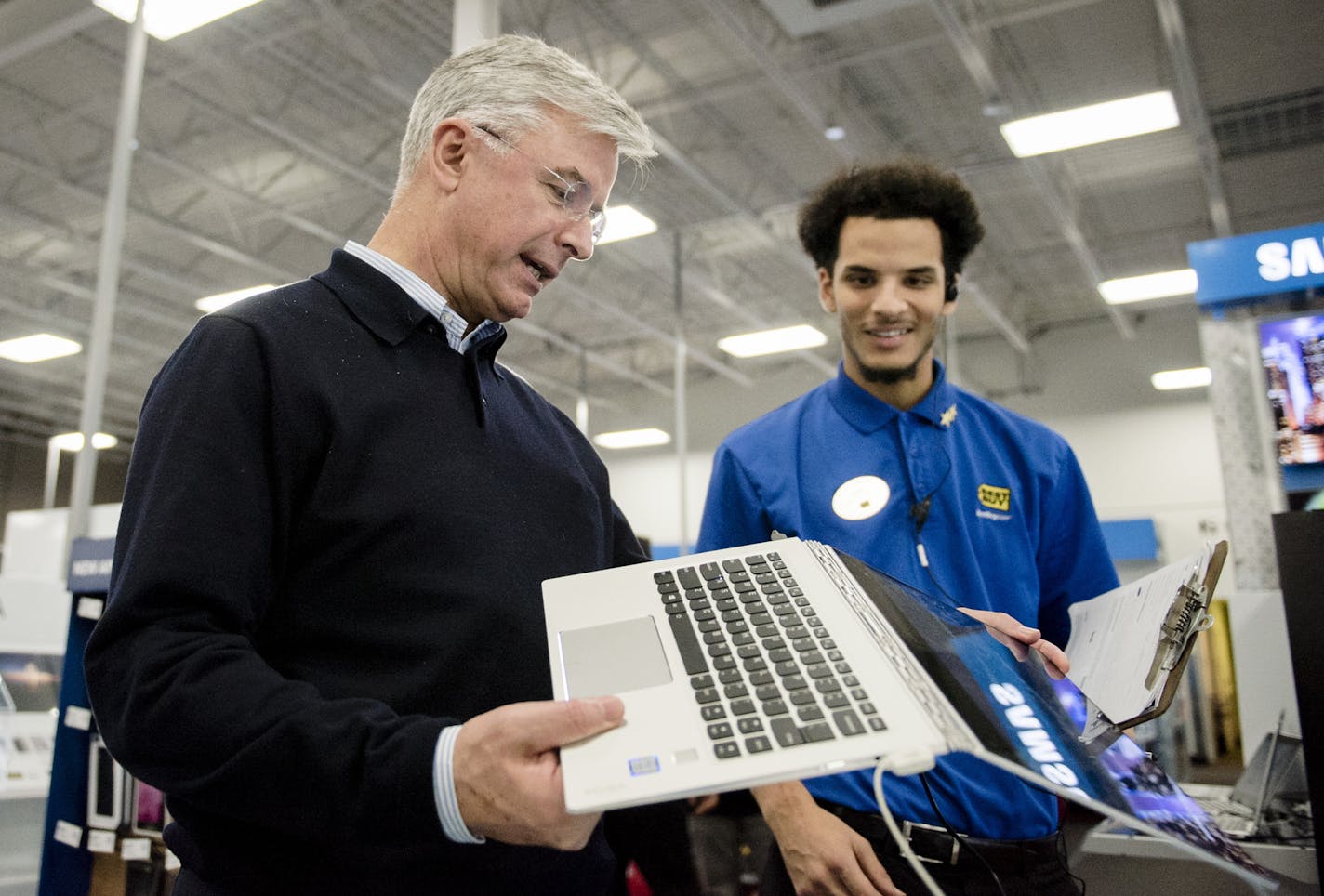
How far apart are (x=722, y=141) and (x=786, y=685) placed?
792 centimetres

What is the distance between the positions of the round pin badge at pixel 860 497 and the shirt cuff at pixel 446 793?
0.84m

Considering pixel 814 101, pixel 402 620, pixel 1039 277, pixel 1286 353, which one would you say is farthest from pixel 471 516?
pixel 1039 277

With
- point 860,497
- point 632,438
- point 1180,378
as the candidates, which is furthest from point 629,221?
point 1180,378

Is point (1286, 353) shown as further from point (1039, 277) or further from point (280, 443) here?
point (1039, 277)

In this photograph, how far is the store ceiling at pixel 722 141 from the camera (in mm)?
6461

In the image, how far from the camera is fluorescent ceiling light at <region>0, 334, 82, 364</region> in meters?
10.6

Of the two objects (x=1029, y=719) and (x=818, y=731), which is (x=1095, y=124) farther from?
(x=818, y=731)

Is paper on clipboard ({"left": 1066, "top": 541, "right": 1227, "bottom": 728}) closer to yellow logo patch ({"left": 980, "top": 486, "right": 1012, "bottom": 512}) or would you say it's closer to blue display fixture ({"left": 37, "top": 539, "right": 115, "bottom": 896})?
yellow logo patch ({"left": 980, "top": 486, "right": 1012, "bottom": 512})

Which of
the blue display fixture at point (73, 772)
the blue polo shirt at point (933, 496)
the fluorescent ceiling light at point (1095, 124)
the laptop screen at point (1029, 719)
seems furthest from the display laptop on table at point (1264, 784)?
the fluorescent ceiling light at point (1095, 124)

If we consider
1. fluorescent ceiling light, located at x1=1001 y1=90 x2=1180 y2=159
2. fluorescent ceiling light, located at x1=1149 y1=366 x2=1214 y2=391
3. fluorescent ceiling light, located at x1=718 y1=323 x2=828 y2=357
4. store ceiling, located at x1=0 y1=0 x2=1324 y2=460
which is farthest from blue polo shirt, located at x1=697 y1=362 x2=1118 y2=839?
fluorescent ceiling light, located at x1=1149 y1=366 x2=1214 y2=391

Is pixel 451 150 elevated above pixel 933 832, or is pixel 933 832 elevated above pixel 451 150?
pixel 451 150

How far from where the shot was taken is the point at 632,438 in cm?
1502

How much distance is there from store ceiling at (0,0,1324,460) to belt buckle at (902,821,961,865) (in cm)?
466

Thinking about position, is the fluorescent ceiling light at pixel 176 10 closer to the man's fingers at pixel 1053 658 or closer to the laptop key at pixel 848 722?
the man's fingers at pixel 1053 658
